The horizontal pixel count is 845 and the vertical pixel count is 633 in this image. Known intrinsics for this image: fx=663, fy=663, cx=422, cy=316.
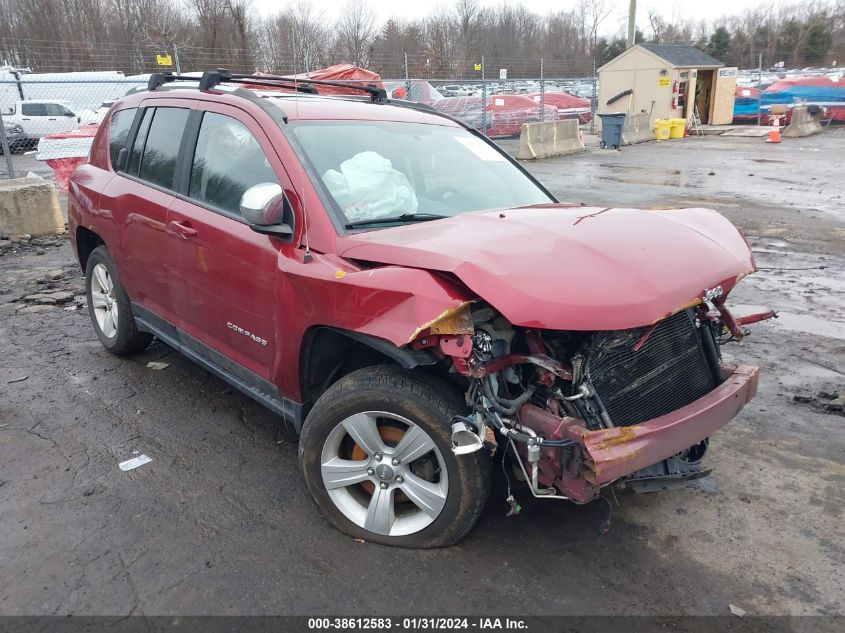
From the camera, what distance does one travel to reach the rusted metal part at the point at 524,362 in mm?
2568

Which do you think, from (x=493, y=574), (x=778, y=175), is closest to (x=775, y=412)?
(x=493, y=574)

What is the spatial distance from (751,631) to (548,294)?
58.9 inches

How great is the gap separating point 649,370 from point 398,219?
1.39m

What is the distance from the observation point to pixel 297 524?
3.16 meters

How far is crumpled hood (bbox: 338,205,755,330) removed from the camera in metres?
2.45

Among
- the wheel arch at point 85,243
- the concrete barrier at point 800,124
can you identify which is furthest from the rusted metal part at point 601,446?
the concrete barrier at point 800,124

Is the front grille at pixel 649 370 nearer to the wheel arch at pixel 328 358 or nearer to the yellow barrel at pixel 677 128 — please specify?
the wheel arch at pixel 328 358

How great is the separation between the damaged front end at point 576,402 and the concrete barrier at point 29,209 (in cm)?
875

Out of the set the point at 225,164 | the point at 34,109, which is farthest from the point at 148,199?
the point at 34,109

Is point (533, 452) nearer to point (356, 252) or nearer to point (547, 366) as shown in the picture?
point (547, 366)

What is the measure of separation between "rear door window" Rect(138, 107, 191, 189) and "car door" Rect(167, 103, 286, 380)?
202 millimetres

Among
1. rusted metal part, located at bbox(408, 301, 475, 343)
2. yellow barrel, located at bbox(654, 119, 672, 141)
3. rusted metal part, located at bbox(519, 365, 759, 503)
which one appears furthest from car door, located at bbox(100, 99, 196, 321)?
yellow barrel, located at bbox(654, 119, 672, 141)

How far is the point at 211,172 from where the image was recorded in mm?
3752

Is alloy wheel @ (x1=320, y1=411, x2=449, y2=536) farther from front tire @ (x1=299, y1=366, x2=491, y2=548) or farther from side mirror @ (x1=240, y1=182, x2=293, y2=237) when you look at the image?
side mirror @ (x1=240, y1=182, x2=293, y2=237)
